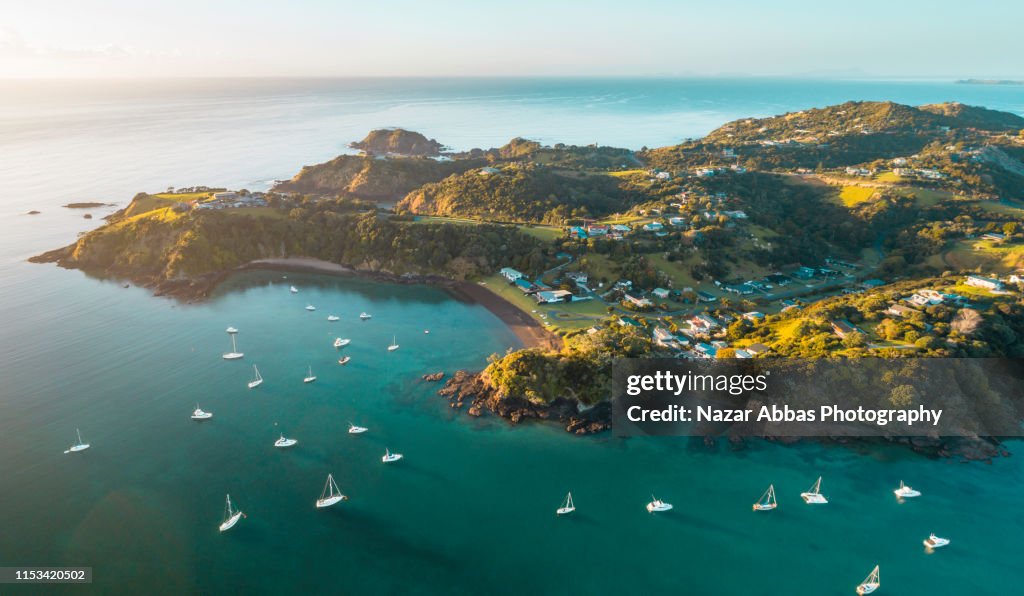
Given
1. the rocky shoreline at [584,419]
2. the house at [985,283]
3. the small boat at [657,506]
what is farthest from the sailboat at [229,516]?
the house at [985,283]

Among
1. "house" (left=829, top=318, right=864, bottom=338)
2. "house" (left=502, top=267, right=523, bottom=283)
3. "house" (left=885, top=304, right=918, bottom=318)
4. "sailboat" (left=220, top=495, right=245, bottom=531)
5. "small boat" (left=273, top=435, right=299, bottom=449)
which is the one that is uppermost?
"house" (left=885, top=304, right=918, bottom=318)

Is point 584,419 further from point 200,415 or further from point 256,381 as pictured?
point 200,415

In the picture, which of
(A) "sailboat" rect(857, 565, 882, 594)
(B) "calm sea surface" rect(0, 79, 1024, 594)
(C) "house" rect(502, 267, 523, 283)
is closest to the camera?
(A) "sailboat" rect(857, 565, 882, 594)

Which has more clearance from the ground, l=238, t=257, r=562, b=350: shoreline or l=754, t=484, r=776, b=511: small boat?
l=238, t=257, r=562, b=350: shoreline

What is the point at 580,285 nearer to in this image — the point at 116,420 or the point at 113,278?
the point at 116,420

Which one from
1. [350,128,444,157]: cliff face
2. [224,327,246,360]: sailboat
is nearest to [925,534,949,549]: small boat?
[224,327,246,360]: sailboat

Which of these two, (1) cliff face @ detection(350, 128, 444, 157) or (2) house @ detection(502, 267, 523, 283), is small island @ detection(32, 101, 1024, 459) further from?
(1) cliff face @ detection(350, 128, 444, 157)

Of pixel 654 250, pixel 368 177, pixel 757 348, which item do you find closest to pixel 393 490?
pixel 757 348
